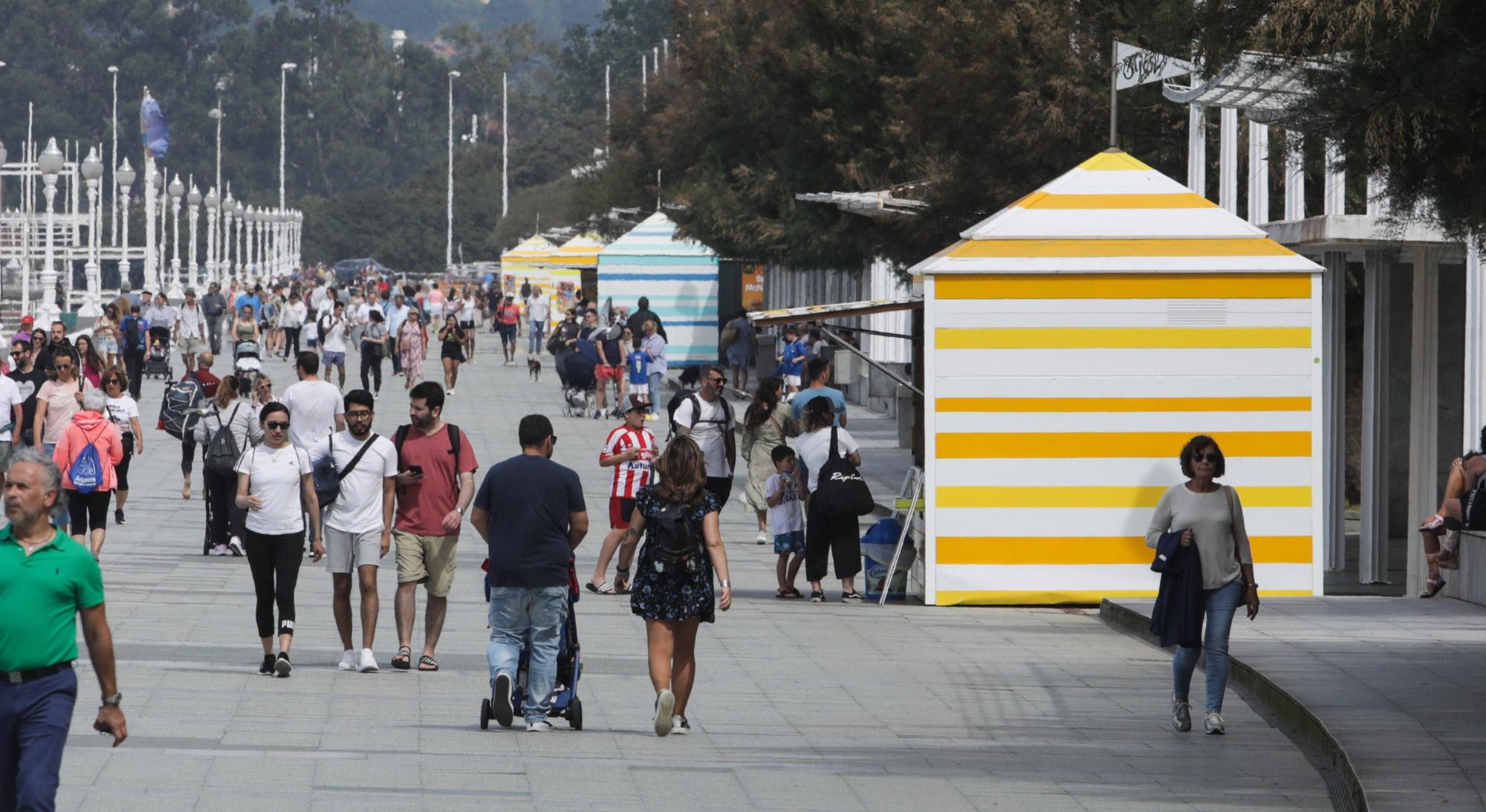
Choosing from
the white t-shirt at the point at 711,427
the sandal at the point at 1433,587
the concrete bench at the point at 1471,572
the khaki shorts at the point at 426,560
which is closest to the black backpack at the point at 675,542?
the khaki shorts at the point at 426,560

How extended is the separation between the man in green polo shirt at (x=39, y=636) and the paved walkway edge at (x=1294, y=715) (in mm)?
4727

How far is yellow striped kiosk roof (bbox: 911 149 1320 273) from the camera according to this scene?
52.1 feet

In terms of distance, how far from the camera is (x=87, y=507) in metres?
15.7

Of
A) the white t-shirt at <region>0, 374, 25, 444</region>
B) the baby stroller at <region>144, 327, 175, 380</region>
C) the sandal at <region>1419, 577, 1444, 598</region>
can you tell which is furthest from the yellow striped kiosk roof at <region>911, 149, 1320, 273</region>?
the baby stroller at <region>144, 327, 175, 380</region>

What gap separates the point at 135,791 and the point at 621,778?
193 cm

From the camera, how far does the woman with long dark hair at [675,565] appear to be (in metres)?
10.1

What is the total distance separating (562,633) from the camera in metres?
10.4

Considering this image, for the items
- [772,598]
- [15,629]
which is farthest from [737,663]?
[15,629]

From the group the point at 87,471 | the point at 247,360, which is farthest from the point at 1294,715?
the point at 247,360

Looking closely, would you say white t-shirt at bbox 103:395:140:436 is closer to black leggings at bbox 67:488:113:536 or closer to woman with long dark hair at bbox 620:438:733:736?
black leggings at bbox 67:488:113:536

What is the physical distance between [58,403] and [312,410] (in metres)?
2.10

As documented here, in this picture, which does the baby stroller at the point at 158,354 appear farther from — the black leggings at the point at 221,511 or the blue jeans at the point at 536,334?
the black leggings at the point at 221,511

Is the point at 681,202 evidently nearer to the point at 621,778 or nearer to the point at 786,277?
the point at 786,277

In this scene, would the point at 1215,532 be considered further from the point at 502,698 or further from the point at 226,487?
the point at 226,487
